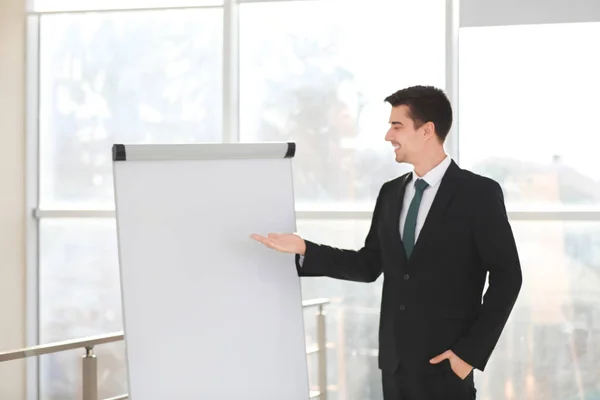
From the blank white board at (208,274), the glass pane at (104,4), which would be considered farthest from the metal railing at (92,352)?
the glass pane at (104,4)

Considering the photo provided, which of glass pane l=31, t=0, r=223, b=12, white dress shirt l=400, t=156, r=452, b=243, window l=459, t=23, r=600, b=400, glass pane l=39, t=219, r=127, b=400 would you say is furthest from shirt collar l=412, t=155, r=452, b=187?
glass pane l=39, t=219, r=127, b=400

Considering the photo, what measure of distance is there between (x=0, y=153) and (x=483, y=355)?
12.3ft

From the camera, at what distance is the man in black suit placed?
2541 mm

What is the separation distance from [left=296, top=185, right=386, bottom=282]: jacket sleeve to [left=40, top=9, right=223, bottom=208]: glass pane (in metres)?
2.30

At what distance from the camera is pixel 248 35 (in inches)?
195

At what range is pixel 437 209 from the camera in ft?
8.54

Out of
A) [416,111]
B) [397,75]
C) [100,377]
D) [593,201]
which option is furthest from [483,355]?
[100,377]

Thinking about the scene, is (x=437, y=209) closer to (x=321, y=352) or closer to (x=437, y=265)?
(x=437, y=265)

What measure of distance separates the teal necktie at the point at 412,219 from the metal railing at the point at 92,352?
1101mm

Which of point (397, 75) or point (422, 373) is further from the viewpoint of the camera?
point (397, 75)

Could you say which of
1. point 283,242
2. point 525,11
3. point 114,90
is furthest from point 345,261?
point 114,90

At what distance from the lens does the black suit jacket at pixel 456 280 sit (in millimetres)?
2535

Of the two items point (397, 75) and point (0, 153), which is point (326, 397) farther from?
point (0, 153)

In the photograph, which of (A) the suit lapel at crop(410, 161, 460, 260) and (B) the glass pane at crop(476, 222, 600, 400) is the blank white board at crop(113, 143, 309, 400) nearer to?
(A) the suit lapel at crop(410, 161, 460, 260)
